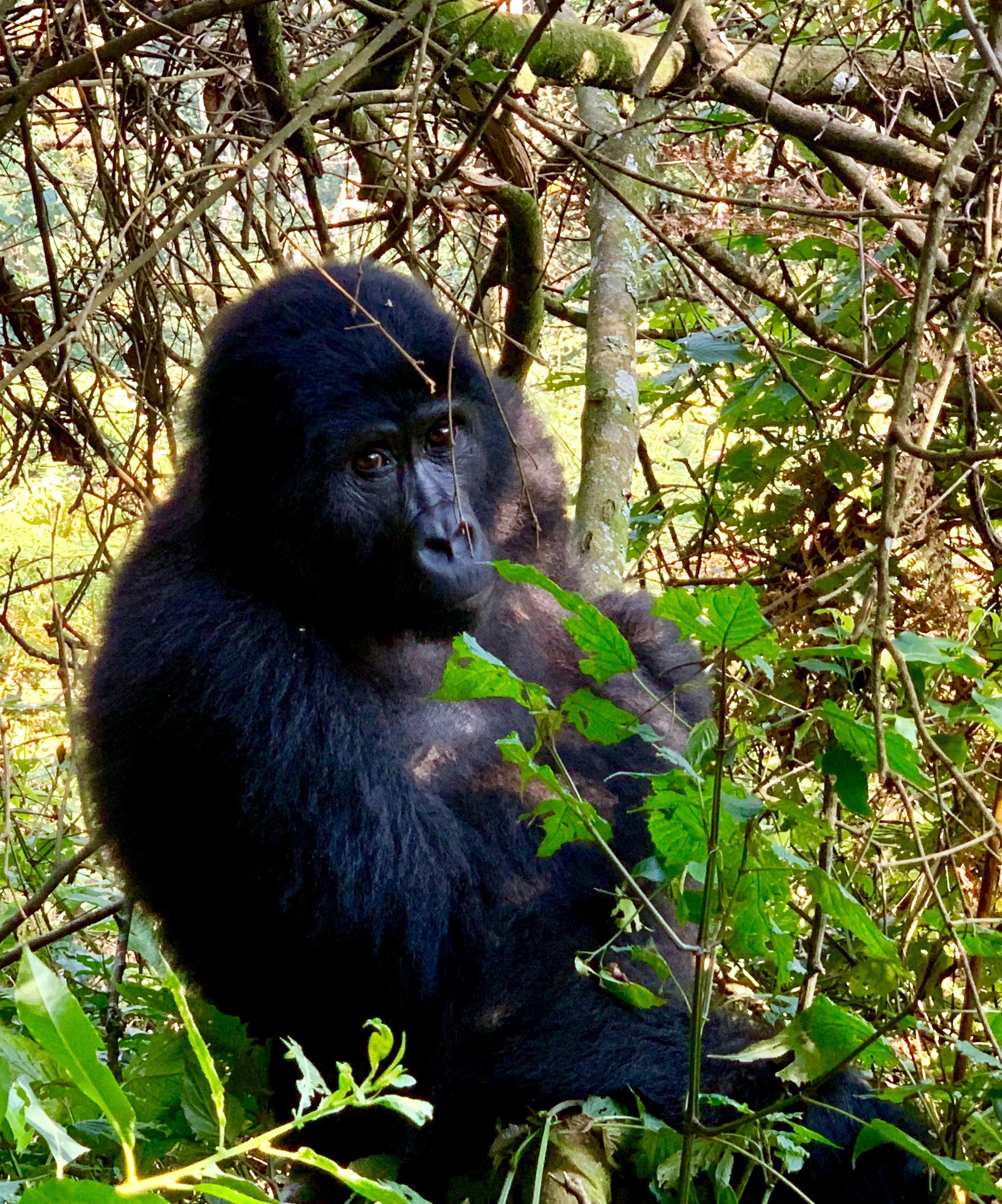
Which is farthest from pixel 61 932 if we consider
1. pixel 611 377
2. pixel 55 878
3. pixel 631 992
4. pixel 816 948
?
pixel 611 377

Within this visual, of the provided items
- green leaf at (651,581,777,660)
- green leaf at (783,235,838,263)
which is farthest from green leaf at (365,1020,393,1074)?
green leaf at (783,235,838,263)

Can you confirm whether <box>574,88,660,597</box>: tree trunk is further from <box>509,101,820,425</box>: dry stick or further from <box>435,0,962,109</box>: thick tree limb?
<box>509,101,820,425</box>: dry stick

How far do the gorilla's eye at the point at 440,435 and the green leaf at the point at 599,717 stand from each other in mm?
1250

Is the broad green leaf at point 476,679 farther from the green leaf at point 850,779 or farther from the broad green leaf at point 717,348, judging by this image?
the broad green leaf at point 717,348

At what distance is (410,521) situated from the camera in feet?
10.0

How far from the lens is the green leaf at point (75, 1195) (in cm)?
90

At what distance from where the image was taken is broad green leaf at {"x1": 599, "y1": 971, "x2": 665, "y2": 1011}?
228 cm

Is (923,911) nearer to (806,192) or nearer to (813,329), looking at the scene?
(813,329)

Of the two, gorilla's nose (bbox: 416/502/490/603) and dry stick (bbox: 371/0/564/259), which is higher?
dry stick (bbox: 371/0/564/259)

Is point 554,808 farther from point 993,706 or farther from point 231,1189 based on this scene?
point 231,1189

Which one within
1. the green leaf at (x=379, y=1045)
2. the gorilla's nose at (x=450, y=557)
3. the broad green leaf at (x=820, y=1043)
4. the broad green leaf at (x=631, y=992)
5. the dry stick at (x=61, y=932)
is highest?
the gorilla's nose at (x=450, y=557)

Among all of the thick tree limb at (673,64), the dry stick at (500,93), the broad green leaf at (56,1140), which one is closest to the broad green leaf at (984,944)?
the broad green leaf at (56,1140)

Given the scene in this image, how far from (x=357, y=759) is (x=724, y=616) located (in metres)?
1.37

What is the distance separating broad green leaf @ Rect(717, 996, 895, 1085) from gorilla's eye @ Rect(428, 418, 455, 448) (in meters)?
1.64
